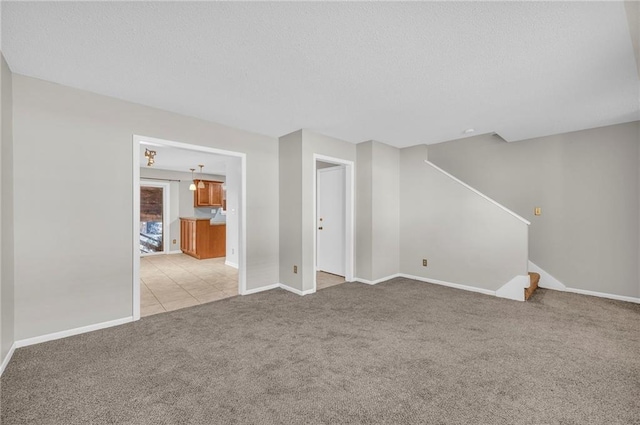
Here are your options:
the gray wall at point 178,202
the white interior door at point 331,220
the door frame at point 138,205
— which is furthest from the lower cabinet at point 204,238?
the door frame at point 138,205

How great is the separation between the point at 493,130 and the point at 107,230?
4951mm

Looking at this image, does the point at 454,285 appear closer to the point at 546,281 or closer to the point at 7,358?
the point at 546,281

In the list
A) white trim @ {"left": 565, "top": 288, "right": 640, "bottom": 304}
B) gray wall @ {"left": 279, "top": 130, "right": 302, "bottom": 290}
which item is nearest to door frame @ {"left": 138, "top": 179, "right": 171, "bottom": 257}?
gray wall @ {"left": 279, "top": 130, "right": 302, "bottom": 290}

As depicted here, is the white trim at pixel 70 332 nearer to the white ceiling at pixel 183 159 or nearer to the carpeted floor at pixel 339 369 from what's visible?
the carpeted floor at pixel 339 369

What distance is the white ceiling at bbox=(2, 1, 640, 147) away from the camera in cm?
163

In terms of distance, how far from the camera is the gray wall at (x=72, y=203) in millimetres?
2361

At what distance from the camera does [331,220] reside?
5188mm

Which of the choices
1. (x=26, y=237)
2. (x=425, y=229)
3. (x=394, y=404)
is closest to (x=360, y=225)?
(x=425, y=229)

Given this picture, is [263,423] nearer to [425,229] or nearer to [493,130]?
[425,229]

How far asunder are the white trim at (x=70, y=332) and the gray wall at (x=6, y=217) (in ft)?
0.34

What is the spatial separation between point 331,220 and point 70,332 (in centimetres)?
379

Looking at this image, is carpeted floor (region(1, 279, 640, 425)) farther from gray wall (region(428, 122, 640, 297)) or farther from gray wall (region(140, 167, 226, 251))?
gray wall (region(140, 167, 226, 251))

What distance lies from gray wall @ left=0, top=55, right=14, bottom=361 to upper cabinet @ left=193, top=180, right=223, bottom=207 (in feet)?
18.0

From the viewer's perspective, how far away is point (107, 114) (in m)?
2.75
